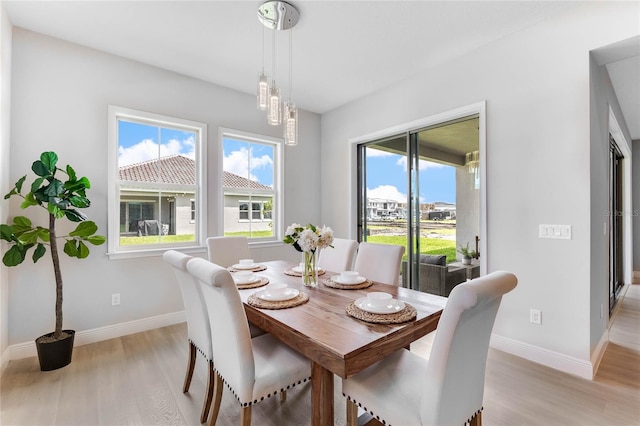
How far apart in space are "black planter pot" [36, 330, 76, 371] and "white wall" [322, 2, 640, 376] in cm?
366

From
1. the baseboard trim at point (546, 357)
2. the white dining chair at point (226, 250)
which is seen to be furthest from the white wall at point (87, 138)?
the baseboard trim at point (546, 357)

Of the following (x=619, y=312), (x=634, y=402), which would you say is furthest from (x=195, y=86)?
(x=619, y=312)

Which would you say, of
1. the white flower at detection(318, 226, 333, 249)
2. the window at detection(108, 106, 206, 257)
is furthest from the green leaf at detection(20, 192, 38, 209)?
the white flower at detection(318, 226, 333, 249)

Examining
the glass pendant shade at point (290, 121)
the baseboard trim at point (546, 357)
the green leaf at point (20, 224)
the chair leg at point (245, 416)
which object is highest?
the glass pendant shade at point (290, 121)

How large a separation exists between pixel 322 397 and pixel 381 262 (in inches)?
50.0

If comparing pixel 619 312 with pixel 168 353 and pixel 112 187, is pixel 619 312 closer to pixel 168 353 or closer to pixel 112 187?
pixel 168 353

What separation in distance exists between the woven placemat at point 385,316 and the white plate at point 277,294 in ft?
1.24

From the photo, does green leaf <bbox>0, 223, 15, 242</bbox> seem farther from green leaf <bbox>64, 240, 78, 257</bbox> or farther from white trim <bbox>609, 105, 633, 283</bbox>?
white trim <bbox>609, 105, 633, 283</bbox>

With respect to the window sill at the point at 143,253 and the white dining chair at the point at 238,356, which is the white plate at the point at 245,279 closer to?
the white dining chair at the point at 238,356

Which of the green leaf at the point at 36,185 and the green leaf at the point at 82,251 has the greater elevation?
the green leaf at the point at 36,185

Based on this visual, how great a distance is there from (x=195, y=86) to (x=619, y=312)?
5715 mm

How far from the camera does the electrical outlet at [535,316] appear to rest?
239 centimetres

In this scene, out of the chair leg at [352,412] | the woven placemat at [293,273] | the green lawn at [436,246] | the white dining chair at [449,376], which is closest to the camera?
the white dining chair at [449,376]

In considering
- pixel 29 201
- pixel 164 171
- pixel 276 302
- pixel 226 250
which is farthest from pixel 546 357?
pixel 29 201
